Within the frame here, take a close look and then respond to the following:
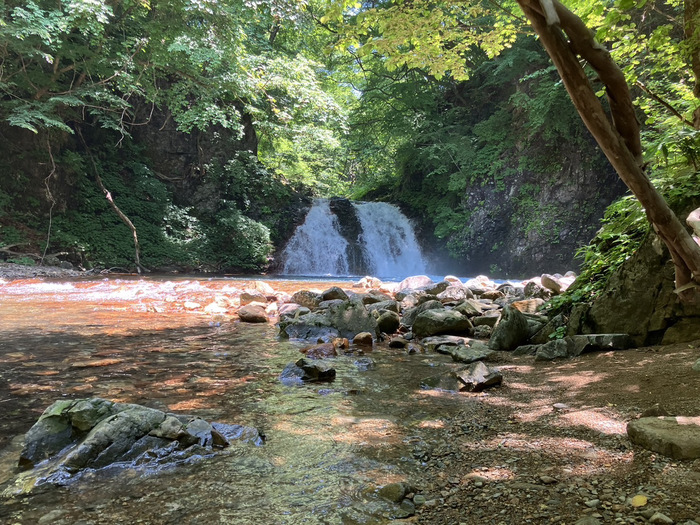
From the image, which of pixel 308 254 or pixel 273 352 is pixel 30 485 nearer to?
pixel 273 352

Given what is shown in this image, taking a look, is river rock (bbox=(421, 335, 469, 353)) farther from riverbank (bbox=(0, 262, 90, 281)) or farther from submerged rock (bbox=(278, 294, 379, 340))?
riverbank (bbox=(0, 262, 90, 281))

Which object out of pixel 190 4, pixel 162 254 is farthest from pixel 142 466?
pixel 162 254

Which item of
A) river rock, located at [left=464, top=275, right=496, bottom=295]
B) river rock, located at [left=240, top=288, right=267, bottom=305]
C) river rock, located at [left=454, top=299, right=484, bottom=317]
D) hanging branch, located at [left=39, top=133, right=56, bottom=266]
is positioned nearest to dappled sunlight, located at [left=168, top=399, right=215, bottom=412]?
river rock, located at [left=454, top=299, right=484, bottom=317]

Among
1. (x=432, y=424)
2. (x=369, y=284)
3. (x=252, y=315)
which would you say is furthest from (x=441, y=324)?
(x=369, y=284)

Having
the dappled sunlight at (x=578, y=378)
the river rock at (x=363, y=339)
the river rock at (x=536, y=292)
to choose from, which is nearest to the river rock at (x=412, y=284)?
the river rock at (x=536, y=292)

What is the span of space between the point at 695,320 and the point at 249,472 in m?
3.69

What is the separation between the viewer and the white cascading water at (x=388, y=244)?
57.4 feet

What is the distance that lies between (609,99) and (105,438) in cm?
350

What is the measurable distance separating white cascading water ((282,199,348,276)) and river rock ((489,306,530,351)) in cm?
1264

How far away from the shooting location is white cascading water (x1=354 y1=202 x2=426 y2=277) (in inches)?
688

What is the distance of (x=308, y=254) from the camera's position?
17.6 m

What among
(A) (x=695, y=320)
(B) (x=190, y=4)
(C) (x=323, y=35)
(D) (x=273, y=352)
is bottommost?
(D) (x=273, y=352)

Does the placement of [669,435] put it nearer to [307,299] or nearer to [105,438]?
[105,438]

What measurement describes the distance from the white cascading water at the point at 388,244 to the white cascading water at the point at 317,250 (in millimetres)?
1098
